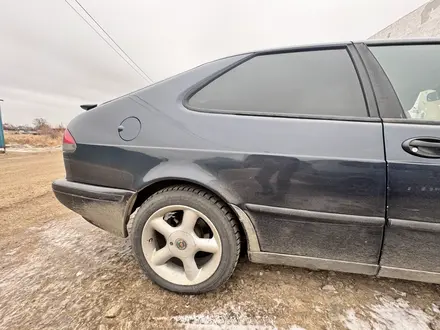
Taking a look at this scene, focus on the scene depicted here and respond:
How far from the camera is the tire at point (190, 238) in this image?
1.44 meters

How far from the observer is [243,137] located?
4.49 ft

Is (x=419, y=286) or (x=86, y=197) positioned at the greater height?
(x=86, y=197)

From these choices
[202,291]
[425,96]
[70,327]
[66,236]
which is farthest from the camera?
[66,236]

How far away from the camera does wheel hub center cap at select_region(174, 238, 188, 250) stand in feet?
4.99

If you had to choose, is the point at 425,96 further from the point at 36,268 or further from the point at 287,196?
the point at 36,268

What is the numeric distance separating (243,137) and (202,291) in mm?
1015

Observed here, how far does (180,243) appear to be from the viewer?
1.52 m

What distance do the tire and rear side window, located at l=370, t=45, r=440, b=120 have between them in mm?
1238

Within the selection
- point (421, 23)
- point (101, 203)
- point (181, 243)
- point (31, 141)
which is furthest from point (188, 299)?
point (31, 141)

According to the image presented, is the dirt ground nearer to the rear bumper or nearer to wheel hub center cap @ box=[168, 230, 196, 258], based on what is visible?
wheel hub center cap @ box=[168, 230, 196, 258]

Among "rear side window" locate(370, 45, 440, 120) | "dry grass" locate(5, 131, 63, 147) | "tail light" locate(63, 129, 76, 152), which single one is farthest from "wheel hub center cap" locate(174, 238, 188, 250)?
"dry grass" locate(5, 131, 63, 147)

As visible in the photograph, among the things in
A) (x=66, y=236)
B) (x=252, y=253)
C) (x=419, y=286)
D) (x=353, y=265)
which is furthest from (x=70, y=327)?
(x=419, y=286)

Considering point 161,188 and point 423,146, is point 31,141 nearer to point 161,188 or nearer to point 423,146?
point 161,188

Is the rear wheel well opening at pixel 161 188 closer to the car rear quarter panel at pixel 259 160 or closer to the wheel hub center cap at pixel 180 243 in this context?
the car rear quarter panel at pixel 259 160
